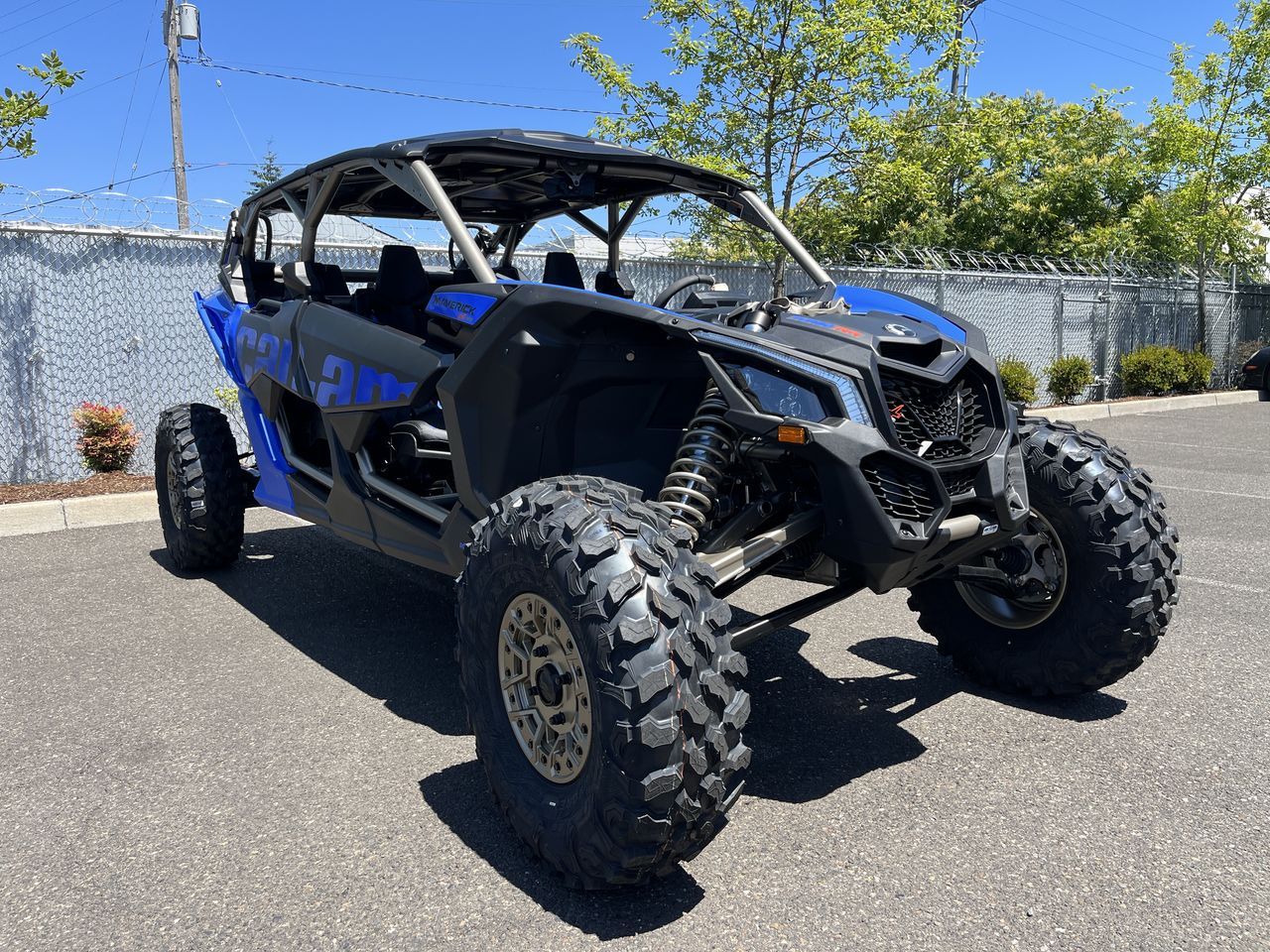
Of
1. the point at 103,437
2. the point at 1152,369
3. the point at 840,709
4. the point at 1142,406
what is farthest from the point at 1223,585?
the point at 1152,369

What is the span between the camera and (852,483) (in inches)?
114

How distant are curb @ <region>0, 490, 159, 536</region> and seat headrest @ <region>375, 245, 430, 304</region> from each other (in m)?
4.22

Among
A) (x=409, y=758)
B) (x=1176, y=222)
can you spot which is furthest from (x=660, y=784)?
(x=1176, y=222)

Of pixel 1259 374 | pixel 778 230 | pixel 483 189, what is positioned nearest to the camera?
pixel 778 230

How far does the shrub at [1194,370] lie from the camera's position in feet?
57.1

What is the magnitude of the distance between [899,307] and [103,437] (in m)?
7.46

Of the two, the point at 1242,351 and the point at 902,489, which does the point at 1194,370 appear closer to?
the point at 1242,351

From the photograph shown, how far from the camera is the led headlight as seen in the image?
2971mm

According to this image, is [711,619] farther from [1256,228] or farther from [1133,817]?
[1256,228]

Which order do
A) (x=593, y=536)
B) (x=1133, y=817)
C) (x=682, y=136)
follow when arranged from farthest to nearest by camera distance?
(x=682, y=136)
(x=1133, y=817)
(x=593, y=536)

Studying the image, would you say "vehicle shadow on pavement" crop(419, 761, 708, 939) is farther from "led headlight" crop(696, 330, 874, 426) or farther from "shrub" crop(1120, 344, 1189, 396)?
"shrub" crop(1120, 344, 1189, 396)

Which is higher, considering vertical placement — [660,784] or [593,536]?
[593,536]

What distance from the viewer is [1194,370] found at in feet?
57.3

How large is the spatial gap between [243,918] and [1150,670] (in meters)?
3.65
